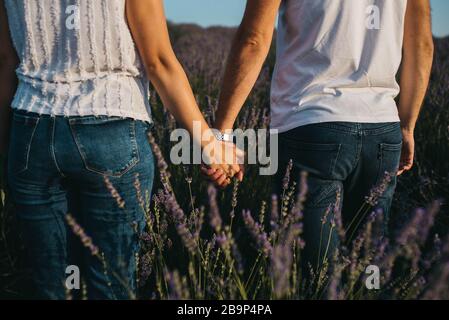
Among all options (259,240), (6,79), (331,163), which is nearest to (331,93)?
(331,163)

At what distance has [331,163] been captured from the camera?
1410mm

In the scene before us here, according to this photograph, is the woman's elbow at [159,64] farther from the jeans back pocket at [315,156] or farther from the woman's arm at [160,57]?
the jeans back pocket at [315,156]

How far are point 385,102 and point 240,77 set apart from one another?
49cm

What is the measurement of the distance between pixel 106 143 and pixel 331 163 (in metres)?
0.67

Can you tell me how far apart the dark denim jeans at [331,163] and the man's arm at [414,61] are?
36cm

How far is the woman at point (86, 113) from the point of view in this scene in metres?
1.26

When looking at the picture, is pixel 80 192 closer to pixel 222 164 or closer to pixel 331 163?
pixel 222 164

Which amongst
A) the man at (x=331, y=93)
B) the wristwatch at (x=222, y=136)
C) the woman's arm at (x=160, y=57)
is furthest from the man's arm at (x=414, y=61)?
the woman's arm at (x=160, y=57)

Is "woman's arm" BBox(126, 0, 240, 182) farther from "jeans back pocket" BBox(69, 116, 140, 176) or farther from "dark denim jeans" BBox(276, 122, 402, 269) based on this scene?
"dark denim jeans" BBox(276, 122, 402, 269)

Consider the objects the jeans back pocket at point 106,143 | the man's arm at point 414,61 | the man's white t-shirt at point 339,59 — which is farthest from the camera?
the man's arm at point 414,61

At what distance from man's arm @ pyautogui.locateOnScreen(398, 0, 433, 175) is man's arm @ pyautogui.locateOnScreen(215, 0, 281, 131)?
528 millimetres

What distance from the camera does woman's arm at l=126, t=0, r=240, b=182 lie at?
128 centimetres

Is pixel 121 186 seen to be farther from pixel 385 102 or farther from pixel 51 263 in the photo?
pixel 385 102

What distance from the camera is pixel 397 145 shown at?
151 cm
